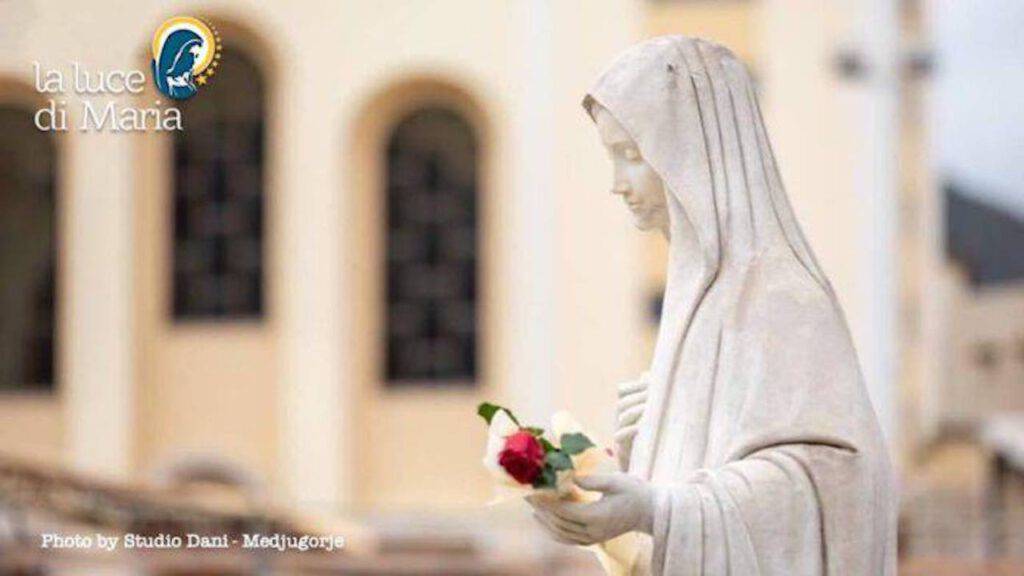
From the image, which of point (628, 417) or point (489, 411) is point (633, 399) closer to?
point (628, 417)

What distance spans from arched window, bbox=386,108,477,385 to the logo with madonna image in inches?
582

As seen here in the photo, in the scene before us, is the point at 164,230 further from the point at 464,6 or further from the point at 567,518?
the point at 567,518

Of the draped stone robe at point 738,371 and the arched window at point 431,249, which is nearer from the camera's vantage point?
the draped stone robe at point 738,371

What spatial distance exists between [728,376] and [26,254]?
2256 centimetres

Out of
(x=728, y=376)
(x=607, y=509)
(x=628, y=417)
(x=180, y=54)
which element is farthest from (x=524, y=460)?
(x=180, y=54)

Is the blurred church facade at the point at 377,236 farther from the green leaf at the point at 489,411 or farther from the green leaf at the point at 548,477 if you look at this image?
the green leaf at the point at 548,477

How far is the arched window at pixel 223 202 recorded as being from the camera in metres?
25.7

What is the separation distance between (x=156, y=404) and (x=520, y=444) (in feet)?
73.1

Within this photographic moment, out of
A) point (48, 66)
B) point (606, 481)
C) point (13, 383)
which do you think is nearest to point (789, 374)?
point (606, 481)

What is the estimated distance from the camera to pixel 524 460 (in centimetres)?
370

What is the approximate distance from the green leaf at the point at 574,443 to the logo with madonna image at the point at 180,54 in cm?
648

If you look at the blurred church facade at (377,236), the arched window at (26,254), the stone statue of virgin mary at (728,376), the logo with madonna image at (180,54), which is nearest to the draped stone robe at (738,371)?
the stone statue of virgin mary at (728,376)

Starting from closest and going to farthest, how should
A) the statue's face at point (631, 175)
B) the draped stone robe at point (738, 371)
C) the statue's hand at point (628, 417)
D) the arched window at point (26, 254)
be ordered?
the draped stone robe at point (738, 371), the statue's face at point (631, 175), the statue's hand at point (628, 417), the arched window at point (26, 254)

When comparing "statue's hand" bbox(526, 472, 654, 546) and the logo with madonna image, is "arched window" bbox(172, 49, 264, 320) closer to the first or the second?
the logo with madonna image
